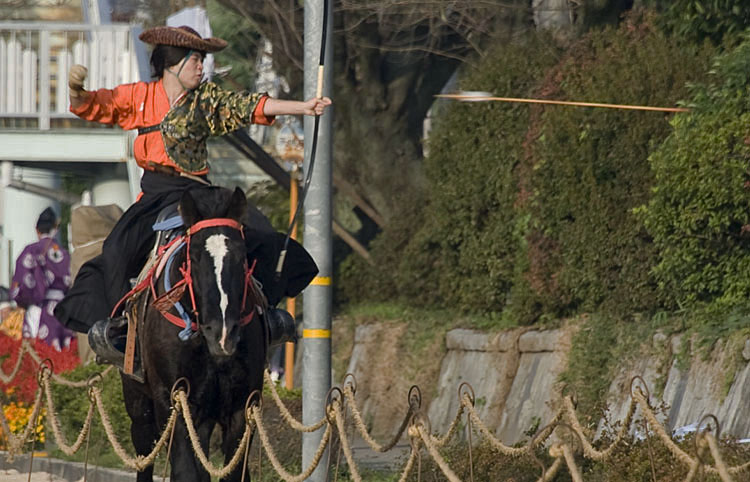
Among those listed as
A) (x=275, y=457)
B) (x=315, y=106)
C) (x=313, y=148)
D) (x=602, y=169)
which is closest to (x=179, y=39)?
(x=313, y=148)

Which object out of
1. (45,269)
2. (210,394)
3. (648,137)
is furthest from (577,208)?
(45,269)

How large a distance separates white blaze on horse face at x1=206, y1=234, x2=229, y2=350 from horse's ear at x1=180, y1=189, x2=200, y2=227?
0.67 ft

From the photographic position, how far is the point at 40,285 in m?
19.2

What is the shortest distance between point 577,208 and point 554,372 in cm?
151

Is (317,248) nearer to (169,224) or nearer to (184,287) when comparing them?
(169,224)

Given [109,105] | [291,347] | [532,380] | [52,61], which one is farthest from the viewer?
[52,61]

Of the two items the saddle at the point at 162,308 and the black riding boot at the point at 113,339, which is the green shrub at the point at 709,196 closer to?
the saddle at the point at 162,308

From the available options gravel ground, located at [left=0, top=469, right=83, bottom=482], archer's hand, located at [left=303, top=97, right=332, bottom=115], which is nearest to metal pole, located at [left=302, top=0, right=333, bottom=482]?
archer's hand, located at [left=303, top=97, right=332, bottom=115]

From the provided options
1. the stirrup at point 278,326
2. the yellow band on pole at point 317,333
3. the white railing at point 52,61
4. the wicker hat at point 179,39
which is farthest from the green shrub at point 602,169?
the white railing at point 52,61

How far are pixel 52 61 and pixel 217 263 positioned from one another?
49.5ft

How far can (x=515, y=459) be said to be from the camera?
10281 mm

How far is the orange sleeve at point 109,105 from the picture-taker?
377 inches

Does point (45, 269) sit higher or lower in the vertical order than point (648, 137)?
lower

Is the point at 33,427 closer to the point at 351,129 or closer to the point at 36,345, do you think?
the point at 36,345
